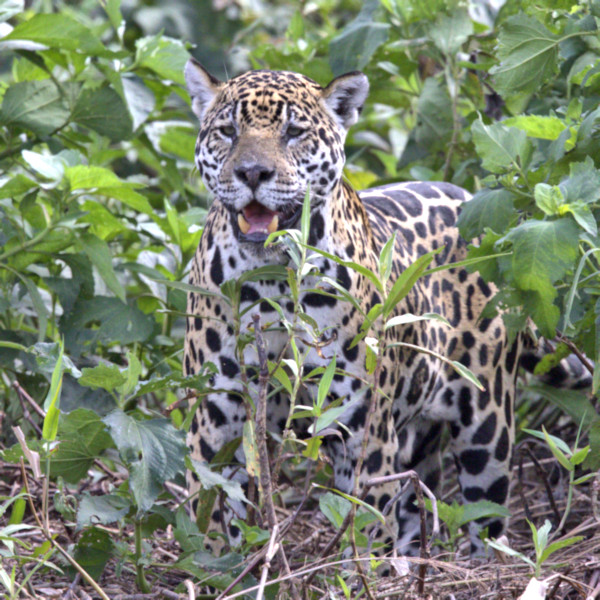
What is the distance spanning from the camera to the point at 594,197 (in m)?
3.48

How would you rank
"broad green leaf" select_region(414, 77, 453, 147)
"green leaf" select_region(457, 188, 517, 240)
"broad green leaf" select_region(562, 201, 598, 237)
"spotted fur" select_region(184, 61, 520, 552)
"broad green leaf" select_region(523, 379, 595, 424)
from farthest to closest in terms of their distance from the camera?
1. "broad green leaf" select_region(414, 77, 453, 147)
2. "broad green leaf" select_region(523, 379, 595, 424)
3. "spotted fur" select_region(184, 61, 520, 552)
4. "green leaf" select_region(457, 188, 517, 240)
5. "broad green leaf" select_region(562, 201, 598, 237)

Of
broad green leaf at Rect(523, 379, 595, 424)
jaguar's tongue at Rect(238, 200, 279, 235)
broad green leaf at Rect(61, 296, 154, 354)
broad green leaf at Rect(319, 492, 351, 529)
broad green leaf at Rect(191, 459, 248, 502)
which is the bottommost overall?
broad green leaf at Rect(523, 379, 595, 424)

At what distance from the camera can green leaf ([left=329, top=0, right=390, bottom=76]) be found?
585 cm

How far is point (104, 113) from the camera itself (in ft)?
17.2

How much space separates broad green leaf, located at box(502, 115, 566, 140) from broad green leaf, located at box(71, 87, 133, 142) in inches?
80.8

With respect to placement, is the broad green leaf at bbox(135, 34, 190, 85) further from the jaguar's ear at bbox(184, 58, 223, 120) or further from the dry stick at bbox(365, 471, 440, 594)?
the dry stick at bbox(365, 471, 440, 594)

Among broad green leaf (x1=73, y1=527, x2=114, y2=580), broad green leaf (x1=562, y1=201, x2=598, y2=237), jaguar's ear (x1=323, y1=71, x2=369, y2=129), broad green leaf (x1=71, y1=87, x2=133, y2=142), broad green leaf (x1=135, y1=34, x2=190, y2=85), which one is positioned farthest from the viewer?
broad green leaf (x1=135, y1=34, x2=190, y2=85)

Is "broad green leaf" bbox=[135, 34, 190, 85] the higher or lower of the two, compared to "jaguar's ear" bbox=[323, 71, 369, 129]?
lower

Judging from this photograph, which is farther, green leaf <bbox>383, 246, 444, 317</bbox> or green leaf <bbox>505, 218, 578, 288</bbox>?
green leaf <bbox>505, 218, 578, 288</bbox>

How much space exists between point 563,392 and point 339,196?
1595 mm

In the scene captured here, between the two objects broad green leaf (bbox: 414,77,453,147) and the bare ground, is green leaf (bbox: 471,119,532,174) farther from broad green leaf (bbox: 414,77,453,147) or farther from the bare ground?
broad green leaf (bbox: 414,77,453,147)

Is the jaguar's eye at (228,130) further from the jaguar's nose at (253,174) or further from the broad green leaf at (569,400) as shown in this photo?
the broad green leaf at (569,400)

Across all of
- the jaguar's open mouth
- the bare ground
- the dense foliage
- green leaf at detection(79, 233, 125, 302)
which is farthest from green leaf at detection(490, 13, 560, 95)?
green leaf at detection(79, 233, 125, 302)

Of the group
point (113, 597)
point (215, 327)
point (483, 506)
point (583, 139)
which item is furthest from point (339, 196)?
point (113, 597)
